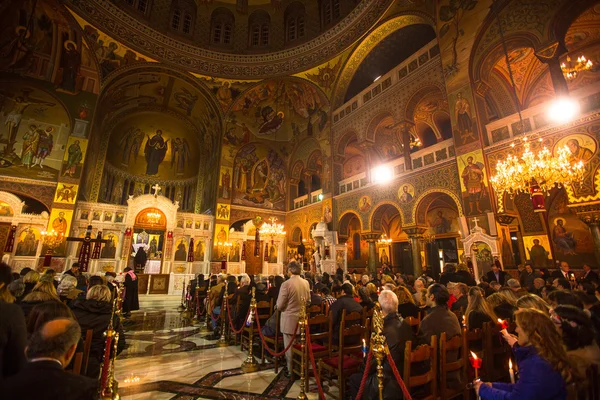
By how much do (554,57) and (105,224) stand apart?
1984 cm

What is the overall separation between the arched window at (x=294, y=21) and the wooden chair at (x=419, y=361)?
1901 centimetres

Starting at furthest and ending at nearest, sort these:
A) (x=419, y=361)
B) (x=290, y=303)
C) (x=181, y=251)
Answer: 1. (x=181, y=251)
2. (x=290, y=303)
3. (x=419, y=361)

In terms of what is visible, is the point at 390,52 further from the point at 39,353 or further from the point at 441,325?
the point at 39,353

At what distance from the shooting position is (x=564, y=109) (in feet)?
23.8

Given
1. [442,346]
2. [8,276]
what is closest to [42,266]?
[8,276]

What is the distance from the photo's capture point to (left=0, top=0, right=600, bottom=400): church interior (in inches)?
298

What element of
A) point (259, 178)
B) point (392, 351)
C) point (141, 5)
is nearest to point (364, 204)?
point (259, 178)

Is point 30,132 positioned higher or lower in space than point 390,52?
lower

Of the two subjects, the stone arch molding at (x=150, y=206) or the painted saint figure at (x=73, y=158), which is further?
the stone arch molding at (x=150, y=206)

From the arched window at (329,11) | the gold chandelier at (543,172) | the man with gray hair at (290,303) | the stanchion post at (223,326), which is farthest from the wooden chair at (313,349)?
the arched window at (329,11)

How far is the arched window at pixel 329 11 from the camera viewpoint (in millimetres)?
16297

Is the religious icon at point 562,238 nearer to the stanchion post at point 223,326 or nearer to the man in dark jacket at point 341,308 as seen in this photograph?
the man in dark jacket at point 341,308

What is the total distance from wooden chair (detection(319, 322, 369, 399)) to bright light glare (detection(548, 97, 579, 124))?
8.22 metres

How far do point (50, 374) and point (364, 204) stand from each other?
43.5ft
